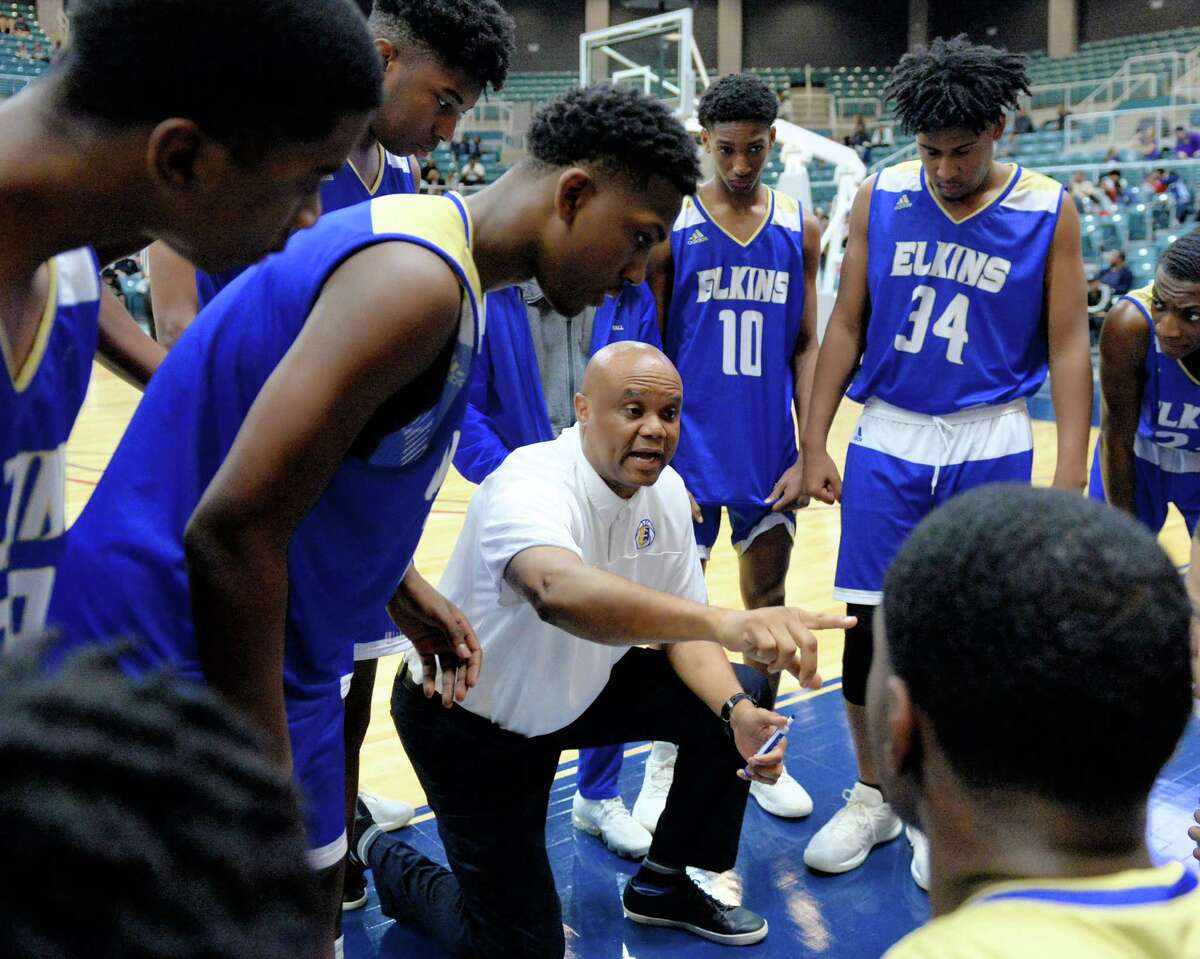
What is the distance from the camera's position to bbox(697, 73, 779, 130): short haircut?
341cm

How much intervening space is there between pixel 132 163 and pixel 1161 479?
11.5 feet

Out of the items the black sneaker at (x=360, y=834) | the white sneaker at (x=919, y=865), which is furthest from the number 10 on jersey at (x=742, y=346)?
the black sneaker at (x=360, y=834)

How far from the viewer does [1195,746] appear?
3.75m

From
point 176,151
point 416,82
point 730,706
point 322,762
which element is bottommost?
point 730,706

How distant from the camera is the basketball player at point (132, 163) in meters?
1.10

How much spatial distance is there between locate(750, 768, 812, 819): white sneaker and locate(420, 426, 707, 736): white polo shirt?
964 mm

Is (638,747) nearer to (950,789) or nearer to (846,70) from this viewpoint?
(950,789)

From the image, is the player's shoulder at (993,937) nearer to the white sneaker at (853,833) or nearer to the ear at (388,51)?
the ear at (388,51)

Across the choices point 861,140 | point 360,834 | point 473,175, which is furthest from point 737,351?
point 861,140

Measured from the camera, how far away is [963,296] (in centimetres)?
312

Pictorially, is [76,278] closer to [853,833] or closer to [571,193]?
[571,193]

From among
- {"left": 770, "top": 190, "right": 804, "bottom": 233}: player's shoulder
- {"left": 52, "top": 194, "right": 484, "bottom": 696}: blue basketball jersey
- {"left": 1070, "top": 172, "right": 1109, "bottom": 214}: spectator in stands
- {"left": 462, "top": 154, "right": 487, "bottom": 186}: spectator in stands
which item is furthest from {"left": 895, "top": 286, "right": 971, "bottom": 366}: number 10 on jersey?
{"left": 462, "top": 154, "right": 487, "bottom": 186}: spectator in stands

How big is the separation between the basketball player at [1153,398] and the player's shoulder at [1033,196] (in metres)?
0.42

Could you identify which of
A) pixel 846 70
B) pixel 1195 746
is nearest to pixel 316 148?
pixel 1195 746
